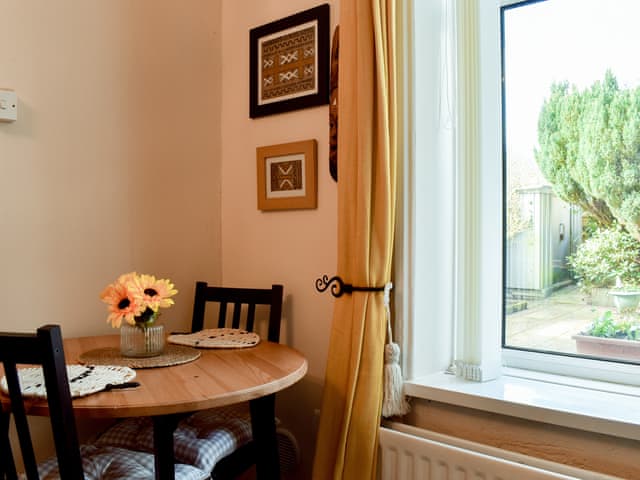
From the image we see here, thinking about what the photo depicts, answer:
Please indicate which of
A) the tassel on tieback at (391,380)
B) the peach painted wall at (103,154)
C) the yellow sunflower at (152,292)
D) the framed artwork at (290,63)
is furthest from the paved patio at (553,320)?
the peach painted wall at (103,154)

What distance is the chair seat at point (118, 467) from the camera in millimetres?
1382

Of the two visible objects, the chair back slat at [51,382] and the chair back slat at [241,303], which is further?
the chair back slat at [241,303]

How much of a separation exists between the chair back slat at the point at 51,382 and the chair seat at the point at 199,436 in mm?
420

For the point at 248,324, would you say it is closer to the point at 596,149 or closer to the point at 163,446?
the point at 163,446

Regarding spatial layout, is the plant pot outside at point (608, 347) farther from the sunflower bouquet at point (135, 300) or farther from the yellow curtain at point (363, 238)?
the sunflower bouquet at point (135, 300)

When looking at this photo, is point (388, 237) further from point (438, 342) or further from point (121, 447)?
point (121, 447)

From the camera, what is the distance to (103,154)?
199 cm

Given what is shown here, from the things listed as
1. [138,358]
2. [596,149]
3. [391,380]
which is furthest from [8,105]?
[596,149]

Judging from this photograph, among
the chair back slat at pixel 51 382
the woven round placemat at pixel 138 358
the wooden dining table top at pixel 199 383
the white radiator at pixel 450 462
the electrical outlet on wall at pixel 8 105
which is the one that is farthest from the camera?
the electrical outlet on wall at pixel 8 105

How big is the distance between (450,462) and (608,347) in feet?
1.96

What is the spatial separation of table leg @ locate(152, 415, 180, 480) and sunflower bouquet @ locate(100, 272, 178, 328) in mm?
363

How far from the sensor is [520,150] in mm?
1787

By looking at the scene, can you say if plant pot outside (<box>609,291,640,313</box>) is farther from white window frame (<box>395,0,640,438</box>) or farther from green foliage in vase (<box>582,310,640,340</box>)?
white window frame (<box>395,0,640,438</box>)

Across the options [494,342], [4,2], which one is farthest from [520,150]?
[4,2]
